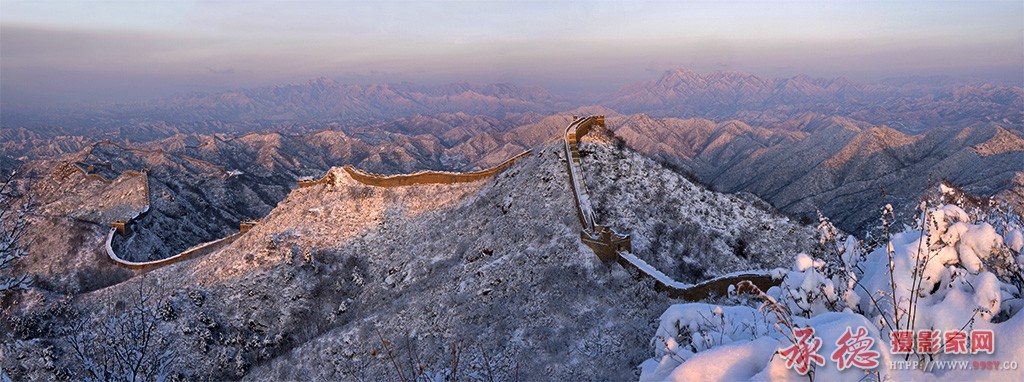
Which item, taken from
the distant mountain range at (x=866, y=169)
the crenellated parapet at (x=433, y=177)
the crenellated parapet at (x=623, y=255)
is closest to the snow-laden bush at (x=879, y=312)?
the crenellated parapet at (x=623, y=255)

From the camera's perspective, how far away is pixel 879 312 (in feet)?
19.5

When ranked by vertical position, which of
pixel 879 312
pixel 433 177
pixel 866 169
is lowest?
pixel 866 169

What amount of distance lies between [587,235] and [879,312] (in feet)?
52.3

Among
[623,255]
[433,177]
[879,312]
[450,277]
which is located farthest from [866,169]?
[879,312]

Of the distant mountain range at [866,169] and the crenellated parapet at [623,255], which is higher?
the crenellated parapet at [623,255]

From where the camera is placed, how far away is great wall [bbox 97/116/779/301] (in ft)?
57.9

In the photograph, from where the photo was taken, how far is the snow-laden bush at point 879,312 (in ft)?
16.1

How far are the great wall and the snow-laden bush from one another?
34.1 inches

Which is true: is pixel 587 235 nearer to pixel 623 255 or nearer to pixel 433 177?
pixel 623 255

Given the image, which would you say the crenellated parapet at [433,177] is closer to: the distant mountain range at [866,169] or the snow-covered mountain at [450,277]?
the snow-covered mountain at [450,277]

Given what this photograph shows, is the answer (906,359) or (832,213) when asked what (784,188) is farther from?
(906,359)

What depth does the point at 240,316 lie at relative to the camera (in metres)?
27.7

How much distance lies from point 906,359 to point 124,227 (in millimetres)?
57875

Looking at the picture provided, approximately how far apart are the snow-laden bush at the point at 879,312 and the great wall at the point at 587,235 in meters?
0.87
